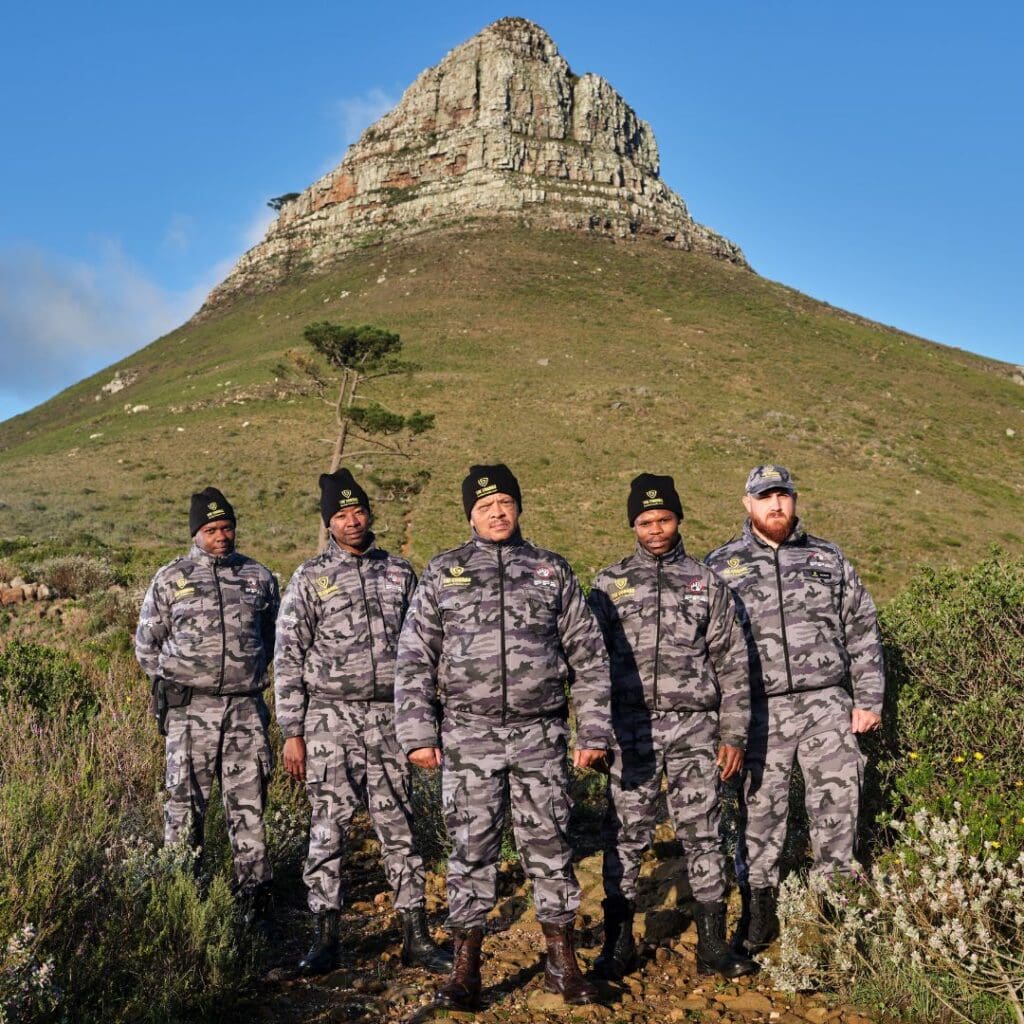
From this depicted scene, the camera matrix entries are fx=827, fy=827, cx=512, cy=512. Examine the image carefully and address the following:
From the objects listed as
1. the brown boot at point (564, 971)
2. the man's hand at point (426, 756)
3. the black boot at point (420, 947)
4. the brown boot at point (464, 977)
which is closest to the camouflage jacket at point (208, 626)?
the man's hand at point (426, 756)

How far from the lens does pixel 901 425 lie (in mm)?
46719

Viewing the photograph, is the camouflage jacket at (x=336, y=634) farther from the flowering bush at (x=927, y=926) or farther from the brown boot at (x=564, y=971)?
the flowering bush at (x=927, y=926)

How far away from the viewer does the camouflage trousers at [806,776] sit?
169 inches

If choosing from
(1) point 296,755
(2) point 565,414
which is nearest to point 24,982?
(1) point 296,755

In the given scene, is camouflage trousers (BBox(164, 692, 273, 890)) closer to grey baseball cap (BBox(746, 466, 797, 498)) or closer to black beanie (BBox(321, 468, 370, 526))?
black beanie (BBox(321, 468, 370, 526))

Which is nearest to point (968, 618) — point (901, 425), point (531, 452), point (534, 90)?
point (531, 452)

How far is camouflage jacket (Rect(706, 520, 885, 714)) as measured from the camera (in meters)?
4.38

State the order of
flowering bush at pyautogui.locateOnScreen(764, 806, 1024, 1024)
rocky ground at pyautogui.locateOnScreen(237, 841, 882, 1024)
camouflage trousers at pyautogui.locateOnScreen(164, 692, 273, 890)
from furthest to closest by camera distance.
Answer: camouflage trousers at pyautogui.locateOnScreen(164, 692, 273, 890), rocky ground at pyautogui.locateOnScreen(237, 841, 882, 1024), flowering bush at pyautogui.locateOnScreen(764, 806, 1024, 1024)

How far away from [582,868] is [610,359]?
49.1 meters

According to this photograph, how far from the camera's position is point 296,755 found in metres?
4.52

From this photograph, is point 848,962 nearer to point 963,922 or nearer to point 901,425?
point 963,922

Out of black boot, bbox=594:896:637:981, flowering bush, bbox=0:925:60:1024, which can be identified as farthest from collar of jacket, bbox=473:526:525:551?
flowering bush, bbox=0:925:60:1024

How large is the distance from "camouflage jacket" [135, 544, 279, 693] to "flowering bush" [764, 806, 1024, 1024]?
3232mm

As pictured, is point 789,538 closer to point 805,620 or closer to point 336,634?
point 805,620
